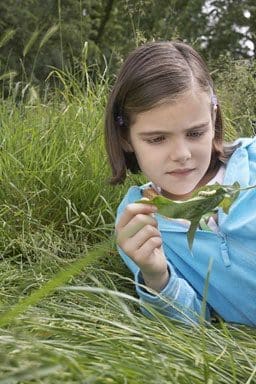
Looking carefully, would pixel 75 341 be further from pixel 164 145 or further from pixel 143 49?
pixel 143 49

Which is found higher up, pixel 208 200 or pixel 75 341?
pixel 208 200

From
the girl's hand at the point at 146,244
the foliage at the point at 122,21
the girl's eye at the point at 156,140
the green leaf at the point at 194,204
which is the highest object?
the green leaf at the point at 194,204

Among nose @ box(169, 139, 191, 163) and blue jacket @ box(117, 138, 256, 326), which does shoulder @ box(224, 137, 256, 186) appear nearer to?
blue jacket @ box(117, 138, 256, 326)

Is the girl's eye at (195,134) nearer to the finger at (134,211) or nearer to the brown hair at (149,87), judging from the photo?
the brown hair at (149,87)

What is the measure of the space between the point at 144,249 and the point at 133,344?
0.49 metres

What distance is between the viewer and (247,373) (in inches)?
38.1

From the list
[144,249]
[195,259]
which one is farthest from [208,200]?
[195,259]

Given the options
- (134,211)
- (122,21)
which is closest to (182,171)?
(134,211)

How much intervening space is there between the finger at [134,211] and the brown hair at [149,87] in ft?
1.45

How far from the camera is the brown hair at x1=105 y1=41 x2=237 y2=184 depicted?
175cm

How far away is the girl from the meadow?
118 mm

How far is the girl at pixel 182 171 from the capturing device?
1.64 metres

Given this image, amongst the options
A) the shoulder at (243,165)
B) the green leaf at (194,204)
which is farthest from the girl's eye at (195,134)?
the green leaf at (194,204)

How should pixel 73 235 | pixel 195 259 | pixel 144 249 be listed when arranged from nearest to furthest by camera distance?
1. pixel 144 249
2. pixel 195 259
3. pixel 73 235
